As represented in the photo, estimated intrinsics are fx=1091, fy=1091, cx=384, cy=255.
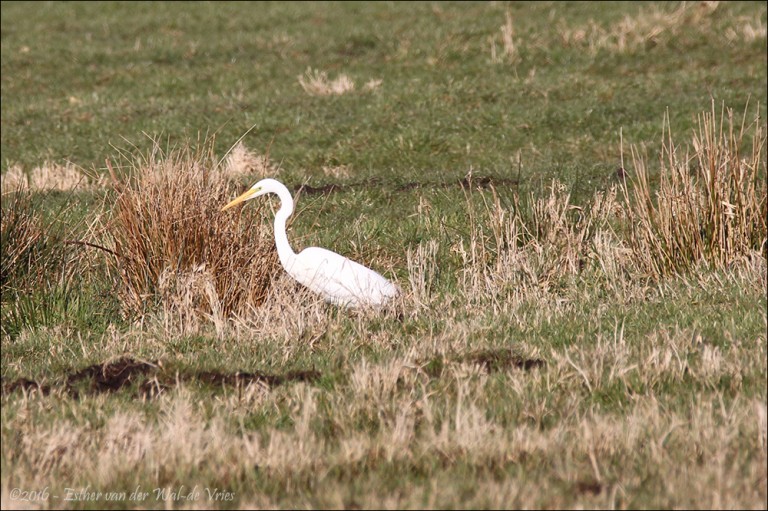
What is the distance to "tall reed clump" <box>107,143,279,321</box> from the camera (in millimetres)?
7980

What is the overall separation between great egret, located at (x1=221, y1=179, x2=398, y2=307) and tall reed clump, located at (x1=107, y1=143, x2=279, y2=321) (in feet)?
0.84

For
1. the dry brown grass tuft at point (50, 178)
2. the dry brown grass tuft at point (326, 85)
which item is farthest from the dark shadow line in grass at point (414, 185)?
the dry brown grass tuft at point (326, 85)

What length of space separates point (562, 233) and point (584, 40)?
12.4 m

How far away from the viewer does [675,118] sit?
51.0ft

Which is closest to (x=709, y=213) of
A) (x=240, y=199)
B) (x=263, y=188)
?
(x=263, y=188)

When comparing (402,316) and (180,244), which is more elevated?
(180,244)

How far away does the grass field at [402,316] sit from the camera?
4809 mm

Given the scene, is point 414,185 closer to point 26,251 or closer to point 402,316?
point 402,316

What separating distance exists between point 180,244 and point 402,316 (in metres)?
1.76

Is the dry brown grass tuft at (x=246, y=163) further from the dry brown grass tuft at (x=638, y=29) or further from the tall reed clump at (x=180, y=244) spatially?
the dry brown grass tuft at (x=638, y=29)

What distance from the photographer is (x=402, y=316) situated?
768cm

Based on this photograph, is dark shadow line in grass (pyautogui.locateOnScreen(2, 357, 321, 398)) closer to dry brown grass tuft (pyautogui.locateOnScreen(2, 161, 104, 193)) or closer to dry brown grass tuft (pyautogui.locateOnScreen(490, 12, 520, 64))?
dry brown grass tuft (pyautogui.locateOnScreen(2, 161, 104, 193))

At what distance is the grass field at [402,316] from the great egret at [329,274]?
0.15 meters

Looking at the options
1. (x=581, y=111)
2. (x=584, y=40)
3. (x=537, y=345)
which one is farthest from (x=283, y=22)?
(x=537, y=345)
